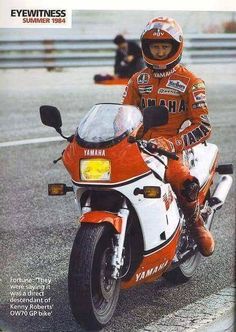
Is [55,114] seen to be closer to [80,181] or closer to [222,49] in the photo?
[80,181]

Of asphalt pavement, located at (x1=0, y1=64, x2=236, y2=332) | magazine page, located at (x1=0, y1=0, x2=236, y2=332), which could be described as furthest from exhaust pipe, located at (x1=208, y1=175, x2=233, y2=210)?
asphalt pavement, located at (x1=0, y1=64, x2=236, y2=332)

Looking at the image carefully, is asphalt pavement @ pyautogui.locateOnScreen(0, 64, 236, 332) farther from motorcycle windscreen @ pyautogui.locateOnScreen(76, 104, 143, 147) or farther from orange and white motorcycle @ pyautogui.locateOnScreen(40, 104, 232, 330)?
motorcycle windscreen @ pyautogui.locateOnScreen(76, 104, 143, 147)

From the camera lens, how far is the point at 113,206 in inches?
141

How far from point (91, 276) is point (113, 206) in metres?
0.28

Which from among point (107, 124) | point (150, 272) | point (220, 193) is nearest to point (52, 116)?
point (107, 124)

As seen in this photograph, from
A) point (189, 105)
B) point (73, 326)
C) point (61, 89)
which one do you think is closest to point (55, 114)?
point (189, 105)

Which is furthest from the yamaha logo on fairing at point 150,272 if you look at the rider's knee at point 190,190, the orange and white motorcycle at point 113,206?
the rider's knee at point 190,190

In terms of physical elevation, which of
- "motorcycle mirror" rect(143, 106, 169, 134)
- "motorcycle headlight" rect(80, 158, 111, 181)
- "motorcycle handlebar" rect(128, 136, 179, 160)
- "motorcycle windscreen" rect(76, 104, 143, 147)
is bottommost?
"motorcycle headlight" rect(80, 158, 111, 181)

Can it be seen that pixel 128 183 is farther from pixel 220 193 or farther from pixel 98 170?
pixel 220 193

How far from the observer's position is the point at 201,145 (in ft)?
13.6

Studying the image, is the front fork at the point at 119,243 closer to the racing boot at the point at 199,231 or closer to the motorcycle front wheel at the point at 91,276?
the motorcycle front wheel at the point at 91,276

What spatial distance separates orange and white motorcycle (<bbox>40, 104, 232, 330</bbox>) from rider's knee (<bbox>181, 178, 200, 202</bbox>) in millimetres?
55

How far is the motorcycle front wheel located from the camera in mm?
3471

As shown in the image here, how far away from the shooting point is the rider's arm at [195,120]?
3814 mm
